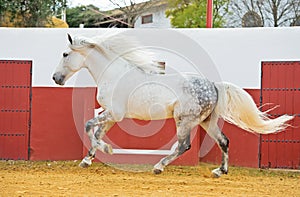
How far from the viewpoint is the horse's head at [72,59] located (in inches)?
273

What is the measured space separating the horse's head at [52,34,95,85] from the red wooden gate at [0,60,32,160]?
8.09 feet

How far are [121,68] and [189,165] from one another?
8.52 feet

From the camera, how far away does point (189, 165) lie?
891 centimetres

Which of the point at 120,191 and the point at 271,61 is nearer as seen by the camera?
the point at 120,191

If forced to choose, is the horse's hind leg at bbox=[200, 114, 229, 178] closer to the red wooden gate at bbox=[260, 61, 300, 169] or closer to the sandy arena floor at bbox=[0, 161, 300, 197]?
the sandy arena floor at bbox=[0, 161, 300, 197]

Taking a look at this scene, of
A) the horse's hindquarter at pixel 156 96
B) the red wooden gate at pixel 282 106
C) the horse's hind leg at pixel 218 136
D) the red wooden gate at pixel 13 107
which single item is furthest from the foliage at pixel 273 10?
the horse's hindquarter at pixel 156 96

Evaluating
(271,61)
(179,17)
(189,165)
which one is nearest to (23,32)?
(189,165)

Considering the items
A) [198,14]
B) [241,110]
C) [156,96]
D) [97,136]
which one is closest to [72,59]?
[97,136]

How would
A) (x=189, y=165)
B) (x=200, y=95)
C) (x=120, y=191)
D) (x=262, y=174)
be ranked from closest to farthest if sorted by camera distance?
(x=120, y=191) → (x=200, y=95) → (x=262, y=174) → (x=189, y=165)

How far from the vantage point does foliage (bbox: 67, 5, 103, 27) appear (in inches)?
1217

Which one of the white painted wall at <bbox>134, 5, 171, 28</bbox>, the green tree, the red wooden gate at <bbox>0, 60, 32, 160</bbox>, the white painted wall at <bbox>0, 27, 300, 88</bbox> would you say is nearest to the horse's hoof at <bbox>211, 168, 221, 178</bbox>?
the white painted wall at <bbox>0, 27, 300, 88</bbox>

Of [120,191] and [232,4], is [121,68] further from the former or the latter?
[232,4]

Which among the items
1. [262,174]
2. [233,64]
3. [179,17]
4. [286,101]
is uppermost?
[179,17]

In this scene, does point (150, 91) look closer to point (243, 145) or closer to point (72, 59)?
point (72, 59)
